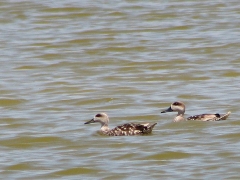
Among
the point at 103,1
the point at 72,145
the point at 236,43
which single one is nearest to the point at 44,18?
the point at 103,1

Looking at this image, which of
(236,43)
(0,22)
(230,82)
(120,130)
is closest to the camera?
(120,130)

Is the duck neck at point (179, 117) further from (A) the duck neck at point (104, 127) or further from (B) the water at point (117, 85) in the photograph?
(A) the duck neck at point (104, 127)

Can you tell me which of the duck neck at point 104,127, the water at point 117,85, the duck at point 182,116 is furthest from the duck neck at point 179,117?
the duck neck at point 104,127

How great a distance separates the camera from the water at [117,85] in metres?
11.8

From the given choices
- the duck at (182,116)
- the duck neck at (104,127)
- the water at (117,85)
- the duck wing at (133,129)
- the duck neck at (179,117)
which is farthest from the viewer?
the duck neck at (179,117)

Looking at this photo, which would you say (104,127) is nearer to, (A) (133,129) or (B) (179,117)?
(A) (133,129)

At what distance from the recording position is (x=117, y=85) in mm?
16922

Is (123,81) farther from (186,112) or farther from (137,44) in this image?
(137,44)

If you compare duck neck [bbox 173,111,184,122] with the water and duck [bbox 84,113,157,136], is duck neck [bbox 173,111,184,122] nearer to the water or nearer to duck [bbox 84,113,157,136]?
the water

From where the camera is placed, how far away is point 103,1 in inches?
1119

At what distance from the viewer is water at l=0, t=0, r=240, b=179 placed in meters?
11.8

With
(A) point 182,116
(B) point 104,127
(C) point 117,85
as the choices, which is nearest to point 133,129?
(B) point 104,127

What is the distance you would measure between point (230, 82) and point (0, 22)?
9.65m

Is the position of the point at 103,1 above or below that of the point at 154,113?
above
